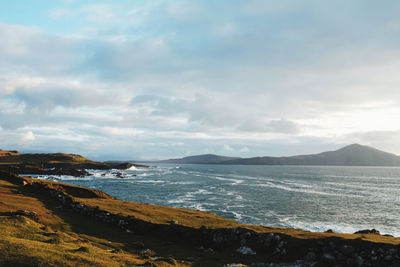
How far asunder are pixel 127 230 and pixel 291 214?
1889 inches

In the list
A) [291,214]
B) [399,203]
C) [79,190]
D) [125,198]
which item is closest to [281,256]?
[291,214]

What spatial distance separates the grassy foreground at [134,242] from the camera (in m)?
20.6

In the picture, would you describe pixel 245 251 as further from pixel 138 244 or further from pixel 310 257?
pixel 138 244

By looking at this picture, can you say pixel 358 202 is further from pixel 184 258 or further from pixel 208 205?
pixel 184 258

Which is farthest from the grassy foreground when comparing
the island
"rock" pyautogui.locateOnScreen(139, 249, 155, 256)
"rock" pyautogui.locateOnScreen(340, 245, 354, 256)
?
"rock" pyautogui.locateOnScreen(340, 245, 354, 256)

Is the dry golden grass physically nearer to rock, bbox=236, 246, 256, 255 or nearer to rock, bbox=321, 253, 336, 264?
rock, bbox=236, 246, 256, 255

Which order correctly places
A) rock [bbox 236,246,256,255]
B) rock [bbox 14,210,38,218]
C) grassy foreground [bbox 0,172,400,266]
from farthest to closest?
rock [bbox 14,210,38,218]
rock [bbox 236,246,256,255]
grassy foreground [bbox 0,172,400,266]

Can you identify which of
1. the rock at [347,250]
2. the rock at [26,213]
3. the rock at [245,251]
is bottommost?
the rock at [245,251]

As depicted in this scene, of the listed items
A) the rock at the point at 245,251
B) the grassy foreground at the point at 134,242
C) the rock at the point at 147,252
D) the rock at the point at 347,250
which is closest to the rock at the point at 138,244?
the grassy foreground at the point at 134,242

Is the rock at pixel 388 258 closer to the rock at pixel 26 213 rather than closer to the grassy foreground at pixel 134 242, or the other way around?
the grassy foreground at pixel 134 242

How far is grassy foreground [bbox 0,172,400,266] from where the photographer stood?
20594 millimetres

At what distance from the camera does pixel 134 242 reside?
114 ft

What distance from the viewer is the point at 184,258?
2936cm

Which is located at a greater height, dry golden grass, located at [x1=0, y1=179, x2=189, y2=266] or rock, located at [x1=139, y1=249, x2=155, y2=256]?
dry golden grass, located at [x1=0, y1=179, x2=189, y2=266]
